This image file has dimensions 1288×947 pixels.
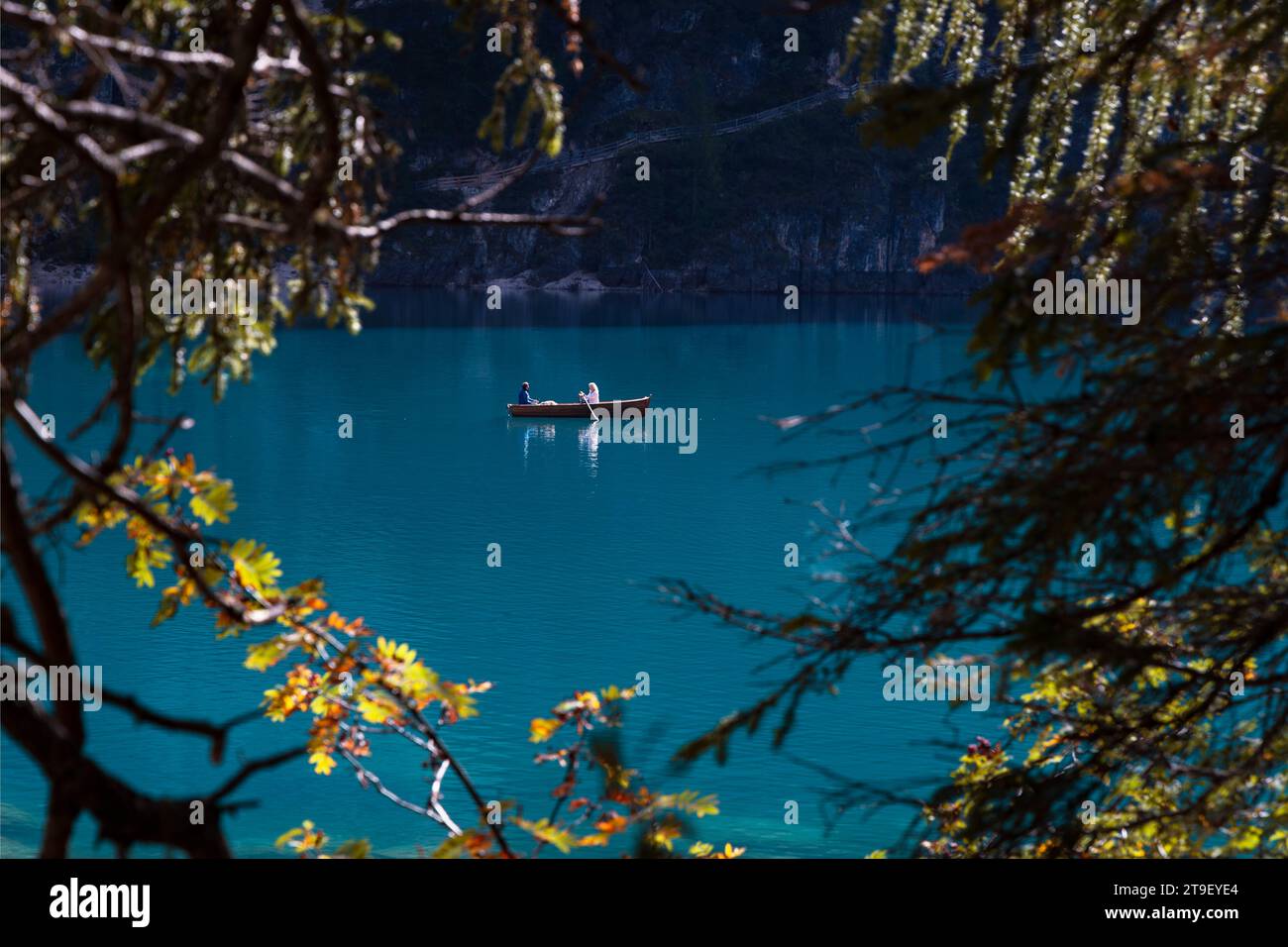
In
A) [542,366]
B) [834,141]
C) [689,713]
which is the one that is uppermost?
[834,141]

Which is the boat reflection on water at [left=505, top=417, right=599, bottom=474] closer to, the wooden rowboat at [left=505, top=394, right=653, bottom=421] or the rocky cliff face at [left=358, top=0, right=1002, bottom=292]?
the wooden rowboat at [left=505, top=394, right=653, bottom=421]

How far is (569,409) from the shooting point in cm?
3731

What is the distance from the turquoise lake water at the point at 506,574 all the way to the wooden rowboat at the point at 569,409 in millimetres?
391

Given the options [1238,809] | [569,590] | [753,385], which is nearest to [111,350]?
[1238,809]

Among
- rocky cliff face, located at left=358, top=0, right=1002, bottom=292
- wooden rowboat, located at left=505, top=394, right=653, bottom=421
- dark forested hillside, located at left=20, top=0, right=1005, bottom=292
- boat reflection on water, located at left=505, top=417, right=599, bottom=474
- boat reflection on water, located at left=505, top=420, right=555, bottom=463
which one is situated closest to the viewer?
boat reflection on water, located at left=505, top=417, right=599, bottom=474

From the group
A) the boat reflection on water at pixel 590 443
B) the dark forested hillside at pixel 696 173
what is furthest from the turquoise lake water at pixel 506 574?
the dark forested hillside at pixel 696 173

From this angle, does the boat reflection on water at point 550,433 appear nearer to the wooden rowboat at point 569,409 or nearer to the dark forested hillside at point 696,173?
the wooden rowboat at point 569,409

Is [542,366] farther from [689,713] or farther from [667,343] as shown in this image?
[689,713]

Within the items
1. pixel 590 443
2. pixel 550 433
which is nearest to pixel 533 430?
pixel 550 433

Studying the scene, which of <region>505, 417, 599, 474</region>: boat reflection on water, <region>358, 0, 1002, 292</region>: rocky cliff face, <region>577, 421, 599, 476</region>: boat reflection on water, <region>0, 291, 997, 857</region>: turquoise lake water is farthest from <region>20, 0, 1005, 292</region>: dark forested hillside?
<region>577, 421, 599, 476</region>: boat reflection on water

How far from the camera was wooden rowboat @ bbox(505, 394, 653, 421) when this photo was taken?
36.5 m

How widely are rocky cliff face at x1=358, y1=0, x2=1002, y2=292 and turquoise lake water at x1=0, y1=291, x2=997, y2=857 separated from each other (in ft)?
125

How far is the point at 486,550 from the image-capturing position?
24.5 m
